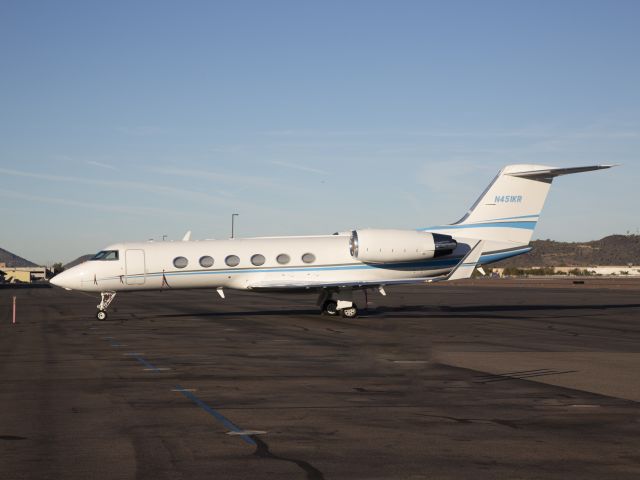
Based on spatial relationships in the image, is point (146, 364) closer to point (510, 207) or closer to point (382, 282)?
point (382, 282)

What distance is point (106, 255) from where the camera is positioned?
106 feet

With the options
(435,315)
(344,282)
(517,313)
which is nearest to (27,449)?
(344,282)

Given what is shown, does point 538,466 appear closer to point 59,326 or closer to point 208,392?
point 208,392

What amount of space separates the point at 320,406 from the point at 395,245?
2044cm

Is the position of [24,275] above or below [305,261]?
above

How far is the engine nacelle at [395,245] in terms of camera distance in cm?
3152

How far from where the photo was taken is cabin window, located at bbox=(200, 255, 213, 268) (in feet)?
104

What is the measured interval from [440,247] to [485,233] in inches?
96.8

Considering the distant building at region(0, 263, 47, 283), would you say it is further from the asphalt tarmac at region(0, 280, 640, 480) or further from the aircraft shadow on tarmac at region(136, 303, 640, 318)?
the asphalt tarmac at region(0, 280, 640, 480)

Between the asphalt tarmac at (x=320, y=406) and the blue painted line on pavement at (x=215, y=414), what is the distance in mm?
20

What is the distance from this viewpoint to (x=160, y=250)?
32000 mm

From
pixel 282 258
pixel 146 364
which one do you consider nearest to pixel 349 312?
pixel 282 258

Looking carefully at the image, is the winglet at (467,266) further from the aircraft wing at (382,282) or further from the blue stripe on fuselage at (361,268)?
the blue stripe on fuselage at (361,268)

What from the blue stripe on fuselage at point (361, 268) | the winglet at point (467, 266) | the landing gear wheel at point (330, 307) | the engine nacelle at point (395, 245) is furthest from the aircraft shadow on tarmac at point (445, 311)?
the winglet at point (467, 266)
